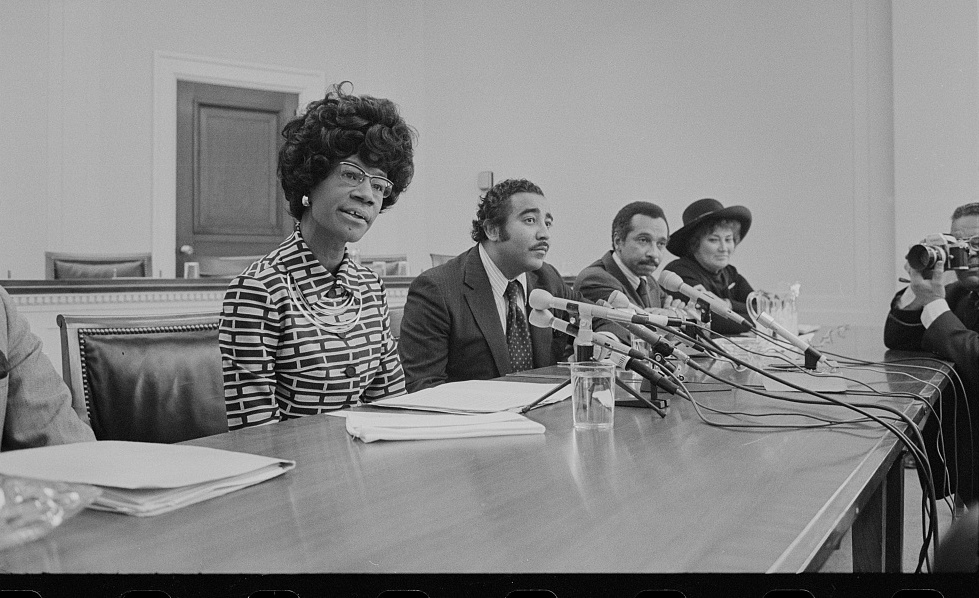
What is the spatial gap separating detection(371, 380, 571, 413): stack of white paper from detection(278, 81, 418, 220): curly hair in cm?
50

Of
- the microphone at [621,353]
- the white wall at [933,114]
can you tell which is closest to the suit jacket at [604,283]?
the microphone at [621,353]

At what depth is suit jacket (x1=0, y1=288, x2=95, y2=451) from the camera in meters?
1.19

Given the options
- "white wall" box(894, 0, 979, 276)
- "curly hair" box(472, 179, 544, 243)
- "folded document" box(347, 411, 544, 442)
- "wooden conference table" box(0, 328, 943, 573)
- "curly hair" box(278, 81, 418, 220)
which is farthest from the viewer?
"white wall" box(894, 0, 979, 276)

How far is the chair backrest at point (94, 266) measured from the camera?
377 centimetres

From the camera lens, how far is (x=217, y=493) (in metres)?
0.78

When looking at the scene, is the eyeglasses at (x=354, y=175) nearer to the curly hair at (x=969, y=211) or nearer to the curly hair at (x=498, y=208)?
the curly hair at (x=498, y=208)

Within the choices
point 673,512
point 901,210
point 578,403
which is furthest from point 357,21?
point 673,512

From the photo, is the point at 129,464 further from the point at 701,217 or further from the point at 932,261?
the point at 701,217

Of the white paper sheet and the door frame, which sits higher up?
the door frame

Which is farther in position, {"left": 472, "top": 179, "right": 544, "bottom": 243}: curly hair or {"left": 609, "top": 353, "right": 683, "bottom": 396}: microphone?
{"left": 472, "top": 179, "right": 544, "bottom": 243}: curly hair

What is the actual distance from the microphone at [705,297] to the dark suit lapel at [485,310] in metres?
0.44

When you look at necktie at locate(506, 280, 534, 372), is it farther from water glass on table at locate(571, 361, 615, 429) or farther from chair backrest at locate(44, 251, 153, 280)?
chair backrest at locate(44, 251, 153, 280)

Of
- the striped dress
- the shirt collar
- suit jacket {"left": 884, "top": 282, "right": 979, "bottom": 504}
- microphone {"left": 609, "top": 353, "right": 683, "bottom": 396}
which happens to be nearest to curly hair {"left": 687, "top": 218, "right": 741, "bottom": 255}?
suit jacket {"left": 884, "top": 282, "right": 979, "bottom": 504}

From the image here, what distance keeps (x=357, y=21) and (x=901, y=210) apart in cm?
379
